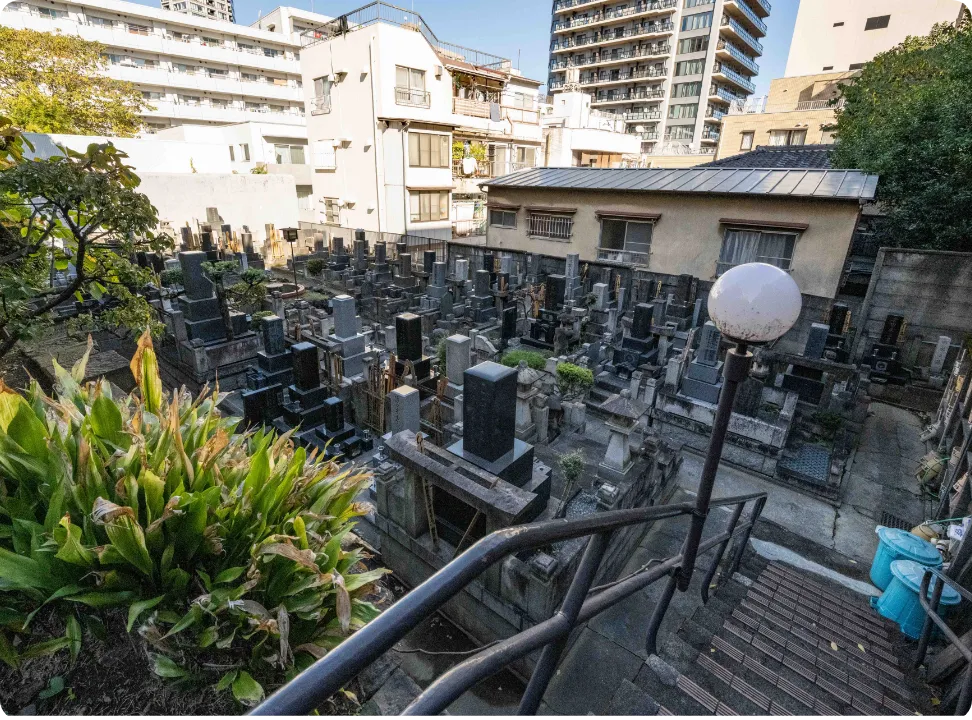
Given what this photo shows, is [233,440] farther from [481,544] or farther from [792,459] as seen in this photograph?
[792,459]

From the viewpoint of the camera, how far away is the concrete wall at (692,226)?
1538cm

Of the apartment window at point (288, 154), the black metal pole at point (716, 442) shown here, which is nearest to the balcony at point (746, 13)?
the apartment window at point (288, 154)

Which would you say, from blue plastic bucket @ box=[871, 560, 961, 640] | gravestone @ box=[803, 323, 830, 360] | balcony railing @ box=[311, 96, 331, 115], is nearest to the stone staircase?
blue plastic bucket @ box=[871, 560, 961, 640]

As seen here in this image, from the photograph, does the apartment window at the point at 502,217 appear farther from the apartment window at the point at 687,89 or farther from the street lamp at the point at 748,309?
the apartment window at the point at 687,89

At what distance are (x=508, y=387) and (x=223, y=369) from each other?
8899mm

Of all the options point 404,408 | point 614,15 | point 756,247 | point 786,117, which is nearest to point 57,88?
point 404,408

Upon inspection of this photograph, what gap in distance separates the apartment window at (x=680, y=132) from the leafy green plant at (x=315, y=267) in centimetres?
4230

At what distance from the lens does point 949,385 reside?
10242 mm

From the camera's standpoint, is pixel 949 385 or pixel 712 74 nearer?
pixel 949 385

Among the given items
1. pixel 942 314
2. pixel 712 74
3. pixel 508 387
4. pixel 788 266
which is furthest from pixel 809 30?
pixel 508 387

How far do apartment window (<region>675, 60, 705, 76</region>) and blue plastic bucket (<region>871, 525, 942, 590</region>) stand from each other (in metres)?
51.3

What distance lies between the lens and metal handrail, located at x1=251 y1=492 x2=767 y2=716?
96 cm

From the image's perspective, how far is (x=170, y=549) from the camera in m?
2.69

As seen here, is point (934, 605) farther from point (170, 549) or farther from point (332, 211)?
point (332, 211)
